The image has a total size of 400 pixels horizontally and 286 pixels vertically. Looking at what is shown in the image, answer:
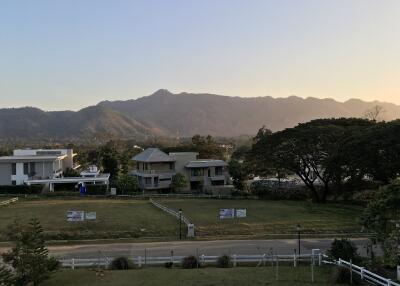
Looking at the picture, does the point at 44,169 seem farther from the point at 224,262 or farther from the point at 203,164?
the point at 224,262

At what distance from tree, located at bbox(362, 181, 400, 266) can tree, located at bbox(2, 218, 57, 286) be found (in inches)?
566

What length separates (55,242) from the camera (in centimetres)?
3275

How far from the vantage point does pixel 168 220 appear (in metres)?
40.2

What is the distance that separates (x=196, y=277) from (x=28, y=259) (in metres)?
7.40

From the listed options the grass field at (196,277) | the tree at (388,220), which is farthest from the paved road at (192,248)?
the tree at (388,220)

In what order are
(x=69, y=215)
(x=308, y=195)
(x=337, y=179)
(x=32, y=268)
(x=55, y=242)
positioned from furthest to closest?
→ (x=308, y=195)
(x=337, y=179)
(x=69, y=215)
(x=55, y=242)
(x=32, y=268)

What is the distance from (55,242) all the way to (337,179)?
33.9 metres

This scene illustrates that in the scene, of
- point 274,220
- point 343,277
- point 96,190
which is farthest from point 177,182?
point 343,277

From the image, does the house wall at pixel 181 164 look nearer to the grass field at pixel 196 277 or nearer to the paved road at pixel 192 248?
the paved road at pixel 192 248

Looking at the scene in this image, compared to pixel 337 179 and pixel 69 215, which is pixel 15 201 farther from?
pixel 337 179

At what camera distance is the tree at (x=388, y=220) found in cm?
1967

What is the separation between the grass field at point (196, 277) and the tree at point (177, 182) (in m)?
46.2

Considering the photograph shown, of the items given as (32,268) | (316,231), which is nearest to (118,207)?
(316,231)

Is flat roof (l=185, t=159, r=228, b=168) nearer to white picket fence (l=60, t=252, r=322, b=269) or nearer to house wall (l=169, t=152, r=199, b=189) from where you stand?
house wall (l=169, t=152, r=199, b=189)
